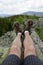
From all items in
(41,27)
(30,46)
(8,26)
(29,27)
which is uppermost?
(30,46)

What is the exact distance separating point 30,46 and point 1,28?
351 cm

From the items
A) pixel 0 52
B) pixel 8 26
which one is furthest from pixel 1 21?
pixel 0 52

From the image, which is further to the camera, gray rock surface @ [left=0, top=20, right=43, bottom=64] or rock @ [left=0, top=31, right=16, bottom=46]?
rock @ [left=0, top=31, right=16, bottom=46]

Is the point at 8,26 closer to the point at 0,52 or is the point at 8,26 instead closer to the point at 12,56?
the point at 0,52

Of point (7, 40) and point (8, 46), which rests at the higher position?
point (8, 46)

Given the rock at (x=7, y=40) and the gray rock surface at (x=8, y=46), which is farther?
the rock at (x=7, y=40)

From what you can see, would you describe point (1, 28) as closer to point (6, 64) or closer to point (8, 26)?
point (8, 26)

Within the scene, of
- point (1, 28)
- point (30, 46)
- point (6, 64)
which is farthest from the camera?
point (1, 28)

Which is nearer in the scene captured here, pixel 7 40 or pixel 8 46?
pixel 8 46

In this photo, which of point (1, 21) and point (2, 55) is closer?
point (2, 55)

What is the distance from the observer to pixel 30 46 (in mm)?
1578

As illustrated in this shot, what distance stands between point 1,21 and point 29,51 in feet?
12.6

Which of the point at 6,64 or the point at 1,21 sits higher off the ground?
the point at 6,64

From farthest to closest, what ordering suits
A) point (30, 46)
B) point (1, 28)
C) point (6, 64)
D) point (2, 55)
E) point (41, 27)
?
point (41, 27) < point (1, 28) < point (2, 55) < point (30, 46) < point (6, 64)
